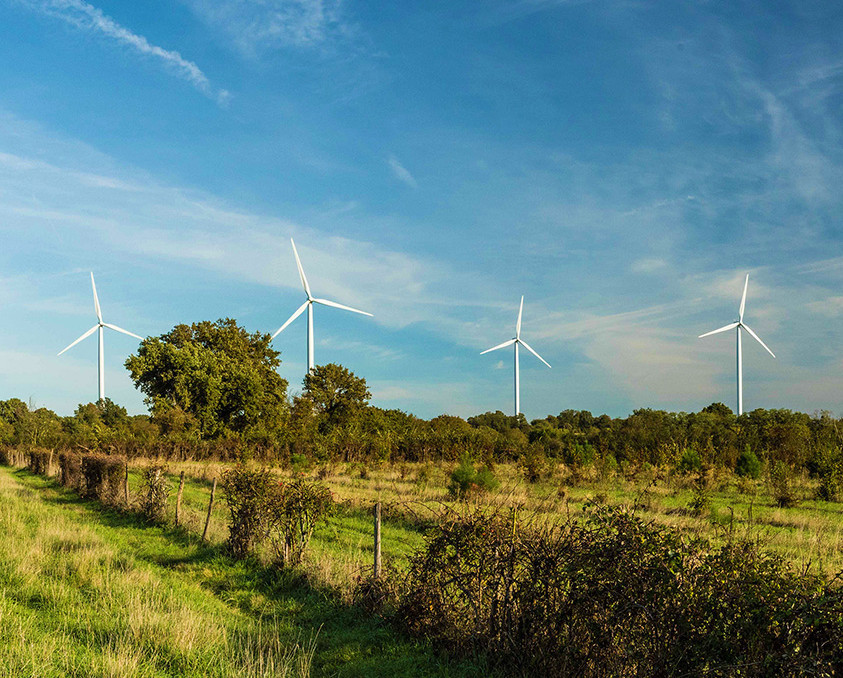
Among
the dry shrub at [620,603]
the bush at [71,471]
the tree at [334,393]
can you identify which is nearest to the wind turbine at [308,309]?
the tree at [334,393]

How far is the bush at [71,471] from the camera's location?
24755 mm

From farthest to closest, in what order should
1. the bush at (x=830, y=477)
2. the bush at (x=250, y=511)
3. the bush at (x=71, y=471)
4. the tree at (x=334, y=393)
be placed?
the tree at (x=334, y=393) < the bush at (x=71, y=471) < the bush at (x=830, y=477) < the bush at (x=250, y=511)

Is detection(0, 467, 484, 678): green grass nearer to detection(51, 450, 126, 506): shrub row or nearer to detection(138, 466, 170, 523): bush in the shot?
detection(138, 466, 170, 523): bush

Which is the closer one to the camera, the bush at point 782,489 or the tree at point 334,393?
the bush at point 782,489

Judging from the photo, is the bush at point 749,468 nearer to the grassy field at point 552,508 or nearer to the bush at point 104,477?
the grassy field at point 552,508

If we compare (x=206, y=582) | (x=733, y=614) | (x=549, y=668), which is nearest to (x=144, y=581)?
(x=206, y=582)

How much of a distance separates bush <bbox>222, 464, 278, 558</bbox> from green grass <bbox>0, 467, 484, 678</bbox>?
1.37ft

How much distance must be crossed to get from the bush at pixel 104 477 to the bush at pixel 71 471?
5.74ft

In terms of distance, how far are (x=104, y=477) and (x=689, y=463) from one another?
22.6 metres

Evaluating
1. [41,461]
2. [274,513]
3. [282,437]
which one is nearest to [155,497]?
[274,513]

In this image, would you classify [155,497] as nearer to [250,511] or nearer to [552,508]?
[250,511]

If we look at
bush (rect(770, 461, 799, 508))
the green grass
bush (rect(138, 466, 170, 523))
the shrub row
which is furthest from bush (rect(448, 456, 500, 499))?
the shrub row

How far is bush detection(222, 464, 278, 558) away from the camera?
12.2 meters

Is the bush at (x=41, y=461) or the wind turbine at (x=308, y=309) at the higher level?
the wind turbine at (x=308, y=309)
